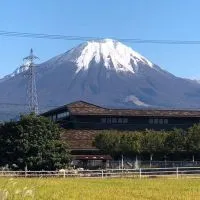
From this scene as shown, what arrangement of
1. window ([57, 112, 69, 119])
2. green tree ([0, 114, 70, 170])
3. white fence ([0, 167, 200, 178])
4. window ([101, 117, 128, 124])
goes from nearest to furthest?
white fence ([0, 167, 200, 178]), green tree ([0, 114, 70, 170]), window ([101, 117, 128, 124]), window ([57, 112, 69, 119])

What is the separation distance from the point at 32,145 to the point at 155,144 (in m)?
23.3

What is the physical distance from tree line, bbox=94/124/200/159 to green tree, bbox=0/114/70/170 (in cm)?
1823

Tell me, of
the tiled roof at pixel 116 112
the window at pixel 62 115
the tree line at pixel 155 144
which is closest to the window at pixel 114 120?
the tiled roof at pixel 116 112

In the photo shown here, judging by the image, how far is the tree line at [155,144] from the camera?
69000mm

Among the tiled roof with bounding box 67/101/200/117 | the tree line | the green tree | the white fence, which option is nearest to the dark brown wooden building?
the tiled roof with bounding box 67/101/200/117

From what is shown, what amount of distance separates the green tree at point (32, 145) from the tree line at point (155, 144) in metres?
18.2

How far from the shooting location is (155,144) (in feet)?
231

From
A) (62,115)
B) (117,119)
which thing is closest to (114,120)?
(117,119)

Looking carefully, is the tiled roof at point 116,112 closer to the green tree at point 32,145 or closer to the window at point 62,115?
the window at point 62,115

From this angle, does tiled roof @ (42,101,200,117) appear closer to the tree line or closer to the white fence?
the tree line

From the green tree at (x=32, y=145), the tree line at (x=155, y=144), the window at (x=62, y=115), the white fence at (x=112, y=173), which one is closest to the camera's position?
the white fence at (x=112, y=173)

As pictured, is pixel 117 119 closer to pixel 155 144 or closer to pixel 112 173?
pixel 155 144

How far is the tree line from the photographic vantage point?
69000 mm

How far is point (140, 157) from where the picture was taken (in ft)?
241
